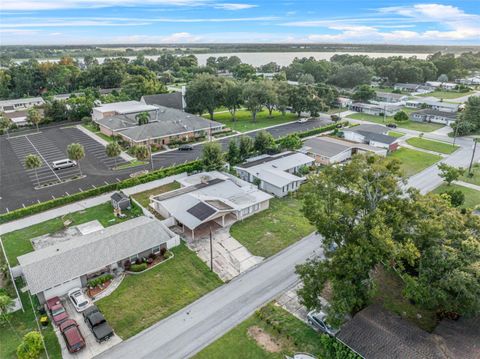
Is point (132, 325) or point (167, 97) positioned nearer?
point (132, 325)

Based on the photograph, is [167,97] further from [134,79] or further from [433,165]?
[433,165]

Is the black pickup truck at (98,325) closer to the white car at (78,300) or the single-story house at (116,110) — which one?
the white car at (78,300)

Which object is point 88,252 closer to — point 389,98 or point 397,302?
point 397,302

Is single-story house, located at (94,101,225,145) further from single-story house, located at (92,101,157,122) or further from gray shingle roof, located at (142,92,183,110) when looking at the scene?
gray shingle roof, located at (142,92,183,110)

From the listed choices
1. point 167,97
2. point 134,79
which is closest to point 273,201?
point 167,97

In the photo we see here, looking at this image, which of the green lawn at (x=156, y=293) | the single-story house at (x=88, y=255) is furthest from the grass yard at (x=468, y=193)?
the single-story house at (x=88, y=255)
